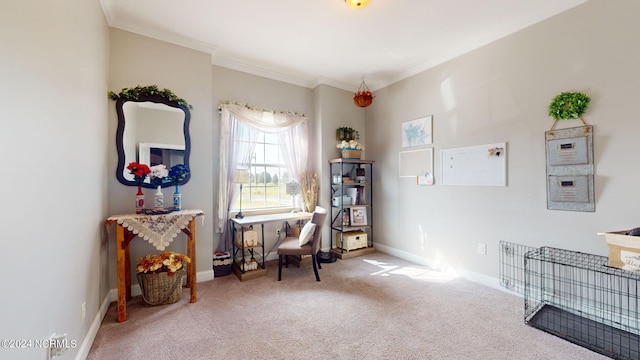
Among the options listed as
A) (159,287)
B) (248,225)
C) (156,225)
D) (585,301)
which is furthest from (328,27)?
(585,301)

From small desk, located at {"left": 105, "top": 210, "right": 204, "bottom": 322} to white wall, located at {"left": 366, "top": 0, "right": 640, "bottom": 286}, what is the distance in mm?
2893

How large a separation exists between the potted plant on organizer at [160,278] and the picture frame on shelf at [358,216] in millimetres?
2501

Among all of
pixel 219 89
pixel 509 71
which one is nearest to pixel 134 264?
pixel 219 89

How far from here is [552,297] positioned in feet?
7.86

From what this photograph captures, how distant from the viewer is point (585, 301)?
2207 mm

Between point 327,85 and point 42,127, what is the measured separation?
346 cm

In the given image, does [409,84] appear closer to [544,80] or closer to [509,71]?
[509,71]

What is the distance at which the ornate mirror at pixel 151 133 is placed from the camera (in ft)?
8.55

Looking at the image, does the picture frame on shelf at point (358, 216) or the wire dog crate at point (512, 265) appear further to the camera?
the picture frame on shelf at point (358, 216)

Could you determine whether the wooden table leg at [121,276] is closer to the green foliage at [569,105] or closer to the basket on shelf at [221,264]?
the basket on shelf at [221,264]

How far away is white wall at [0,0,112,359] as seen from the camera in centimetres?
101

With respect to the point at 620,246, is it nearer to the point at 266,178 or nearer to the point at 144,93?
the point at 266,178

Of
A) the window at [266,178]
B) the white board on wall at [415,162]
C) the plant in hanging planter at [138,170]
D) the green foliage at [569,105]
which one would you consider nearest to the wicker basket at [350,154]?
the white board on wall at [415,162]

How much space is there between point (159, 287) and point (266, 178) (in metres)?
1.92
